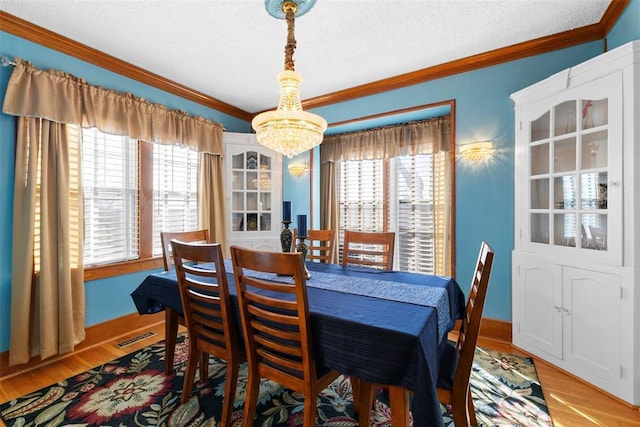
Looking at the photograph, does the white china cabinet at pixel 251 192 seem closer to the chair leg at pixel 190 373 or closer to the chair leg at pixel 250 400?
the chair leg at pixel 190 373

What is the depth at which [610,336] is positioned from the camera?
1.93 metres

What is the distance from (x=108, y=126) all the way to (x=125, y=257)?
4.26ft

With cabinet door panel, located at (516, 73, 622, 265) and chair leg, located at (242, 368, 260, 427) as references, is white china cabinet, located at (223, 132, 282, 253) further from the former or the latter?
cabinet door panel, located at (516, 73, 622, 265)

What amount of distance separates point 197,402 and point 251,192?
265 centimetres

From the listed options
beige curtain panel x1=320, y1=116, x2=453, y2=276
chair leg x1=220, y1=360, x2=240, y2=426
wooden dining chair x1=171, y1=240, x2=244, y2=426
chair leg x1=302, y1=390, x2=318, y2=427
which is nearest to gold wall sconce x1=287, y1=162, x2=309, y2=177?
beige curtain panel x1=320, y1=116, x2=453, y2=276

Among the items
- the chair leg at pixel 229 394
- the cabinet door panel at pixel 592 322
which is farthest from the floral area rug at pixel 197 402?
the cabinet door panel at pixel 592 322

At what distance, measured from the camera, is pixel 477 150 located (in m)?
2.75

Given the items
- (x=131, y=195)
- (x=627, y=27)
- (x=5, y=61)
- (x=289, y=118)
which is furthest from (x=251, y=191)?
(x=627, y=27)

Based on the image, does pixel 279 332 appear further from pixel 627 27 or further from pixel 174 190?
pixel 627 27

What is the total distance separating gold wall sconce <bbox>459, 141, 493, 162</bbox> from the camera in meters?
2.74

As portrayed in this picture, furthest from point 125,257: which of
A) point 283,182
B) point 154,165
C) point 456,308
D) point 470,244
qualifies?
point 470,244

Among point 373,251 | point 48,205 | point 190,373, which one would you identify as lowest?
point 190,373

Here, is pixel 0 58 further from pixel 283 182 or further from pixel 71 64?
pixel 283 182

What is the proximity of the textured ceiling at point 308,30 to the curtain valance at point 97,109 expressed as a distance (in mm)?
369
